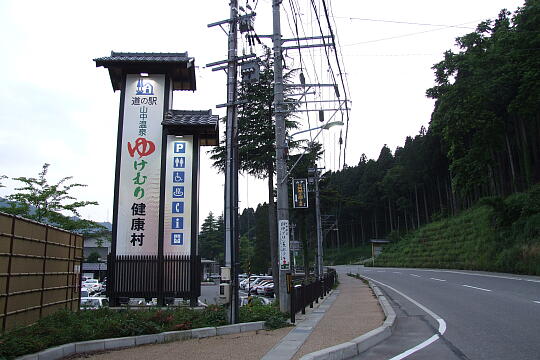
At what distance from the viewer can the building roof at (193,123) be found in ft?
49.5

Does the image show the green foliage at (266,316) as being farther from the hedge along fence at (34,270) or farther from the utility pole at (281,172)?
the hedge along fence at (34,270)

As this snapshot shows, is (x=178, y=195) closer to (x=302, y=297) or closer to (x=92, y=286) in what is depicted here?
(x=302, y=297)

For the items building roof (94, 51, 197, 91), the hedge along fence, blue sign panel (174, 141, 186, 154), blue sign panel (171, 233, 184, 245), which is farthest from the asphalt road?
building roof (94, 51, 197, 91)

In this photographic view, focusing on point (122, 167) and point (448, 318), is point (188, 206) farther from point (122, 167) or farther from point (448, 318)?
point (448, 318)

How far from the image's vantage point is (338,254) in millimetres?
103188

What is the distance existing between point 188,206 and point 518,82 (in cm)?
2829

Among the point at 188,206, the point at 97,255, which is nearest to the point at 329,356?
the point at 188,206

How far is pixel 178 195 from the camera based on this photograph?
15.0m

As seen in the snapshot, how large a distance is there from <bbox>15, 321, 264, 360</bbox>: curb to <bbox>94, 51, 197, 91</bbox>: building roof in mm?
9550

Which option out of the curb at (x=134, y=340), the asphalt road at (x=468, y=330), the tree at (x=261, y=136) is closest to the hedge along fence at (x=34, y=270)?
the curb at (x=134, y=340)

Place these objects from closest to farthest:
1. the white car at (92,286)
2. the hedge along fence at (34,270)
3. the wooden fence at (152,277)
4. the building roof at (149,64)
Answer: the hedge along fence at (34,270), the wooden fence at (152,277), the building roof at (149,64), the white car at (92,286)

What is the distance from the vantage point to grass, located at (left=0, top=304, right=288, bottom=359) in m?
7.14

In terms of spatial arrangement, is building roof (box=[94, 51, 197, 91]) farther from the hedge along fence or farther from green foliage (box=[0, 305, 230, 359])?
green foliage (box=[0, 305, 230, 359])

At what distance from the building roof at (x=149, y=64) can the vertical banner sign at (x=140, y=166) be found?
29cm
